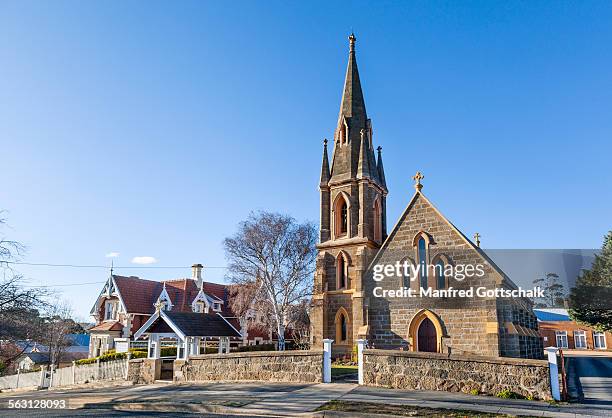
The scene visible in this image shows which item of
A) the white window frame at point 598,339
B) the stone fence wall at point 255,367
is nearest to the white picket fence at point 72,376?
the stone fence wall at point 255,367

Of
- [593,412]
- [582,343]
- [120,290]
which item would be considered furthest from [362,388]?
[582,343]

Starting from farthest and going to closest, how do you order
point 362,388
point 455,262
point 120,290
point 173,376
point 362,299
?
point 120,290 < point 362,299 < point 455,262 < point 173,376 < point 362,388

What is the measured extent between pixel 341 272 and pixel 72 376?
1565 centimetres

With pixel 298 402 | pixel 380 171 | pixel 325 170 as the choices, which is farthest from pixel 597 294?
pixel 298 402

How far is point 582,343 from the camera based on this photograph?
Answer: 56469 millimetres

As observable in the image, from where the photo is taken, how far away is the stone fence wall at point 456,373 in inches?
500

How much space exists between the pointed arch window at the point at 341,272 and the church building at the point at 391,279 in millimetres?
29

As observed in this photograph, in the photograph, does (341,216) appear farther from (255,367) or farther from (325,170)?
(255,367)

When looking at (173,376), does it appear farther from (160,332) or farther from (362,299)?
(362,299)

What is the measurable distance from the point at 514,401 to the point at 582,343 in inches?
2102

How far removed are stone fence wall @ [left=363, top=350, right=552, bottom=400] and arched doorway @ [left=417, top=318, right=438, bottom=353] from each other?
8315 millimetres

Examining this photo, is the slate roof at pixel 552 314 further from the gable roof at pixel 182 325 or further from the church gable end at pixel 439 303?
the gable roof at pixel 182 325

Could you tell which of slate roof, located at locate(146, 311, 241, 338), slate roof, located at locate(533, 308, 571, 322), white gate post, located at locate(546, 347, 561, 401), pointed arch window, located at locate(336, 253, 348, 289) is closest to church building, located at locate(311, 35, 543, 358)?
pointed arch window, located at locate(336, 253, 348, 289)

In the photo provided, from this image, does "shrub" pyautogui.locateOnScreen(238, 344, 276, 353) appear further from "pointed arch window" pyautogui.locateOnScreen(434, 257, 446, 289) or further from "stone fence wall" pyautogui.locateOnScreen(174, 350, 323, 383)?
"pointed arch window" pyautogui.locateOnScreen(434, 257, 446, 289)
